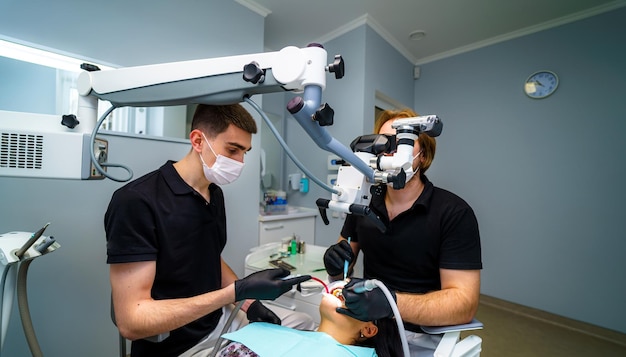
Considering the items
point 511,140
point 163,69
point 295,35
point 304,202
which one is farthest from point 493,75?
point 163,69

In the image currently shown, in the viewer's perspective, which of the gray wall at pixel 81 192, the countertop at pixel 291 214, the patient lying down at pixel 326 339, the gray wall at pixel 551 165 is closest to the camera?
the patient lying down at pixel 326 339

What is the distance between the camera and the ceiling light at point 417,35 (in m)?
2.63

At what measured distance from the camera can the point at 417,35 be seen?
2686mm

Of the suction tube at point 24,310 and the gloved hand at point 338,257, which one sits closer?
the suction tube at point 24,310

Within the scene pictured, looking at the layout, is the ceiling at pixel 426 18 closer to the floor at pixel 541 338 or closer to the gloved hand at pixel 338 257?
the gloved hand at pixel 338 257

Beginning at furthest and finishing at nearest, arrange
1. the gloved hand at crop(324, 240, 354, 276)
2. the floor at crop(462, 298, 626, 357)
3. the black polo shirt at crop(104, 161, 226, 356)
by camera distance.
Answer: the floor at crop(462, 298, 626, 357), the gloved hand at crop(324, 240, 354, 276), the black polo shirt at crop(104, 161, 226, 356)

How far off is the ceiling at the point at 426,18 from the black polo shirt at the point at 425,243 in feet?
6.33

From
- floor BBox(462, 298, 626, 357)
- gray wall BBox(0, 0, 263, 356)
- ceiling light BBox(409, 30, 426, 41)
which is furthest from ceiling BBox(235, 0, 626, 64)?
floor BBox(462, 298, 626, 357)

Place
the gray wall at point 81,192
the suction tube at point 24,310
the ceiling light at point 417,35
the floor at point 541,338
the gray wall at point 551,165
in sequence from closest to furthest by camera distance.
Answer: the suction tube at point 24,310
the gray wall at point 81,192
the floor at point 541,338
the gray wall at point 551,165
the ceiling light at point 417,35

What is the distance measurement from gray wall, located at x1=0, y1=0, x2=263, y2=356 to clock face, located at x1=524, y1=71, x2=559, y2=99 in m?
3.11

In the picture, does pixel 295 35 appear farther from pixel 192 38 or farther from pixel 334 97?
pixel 192 38

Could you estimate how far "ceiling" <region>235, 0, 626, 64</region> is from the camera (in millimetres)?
2189

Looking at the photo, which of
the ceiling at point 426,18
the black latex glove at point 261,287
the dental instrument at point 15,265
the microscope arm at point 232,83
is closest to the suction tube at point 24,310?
the dental instrument at point 15,265

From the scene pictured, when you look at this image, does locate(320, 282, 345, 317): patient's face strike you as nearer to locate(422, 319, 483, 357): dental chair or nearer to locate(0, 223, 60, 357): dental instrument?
locate(422, 319, 483, 357): dental chair
